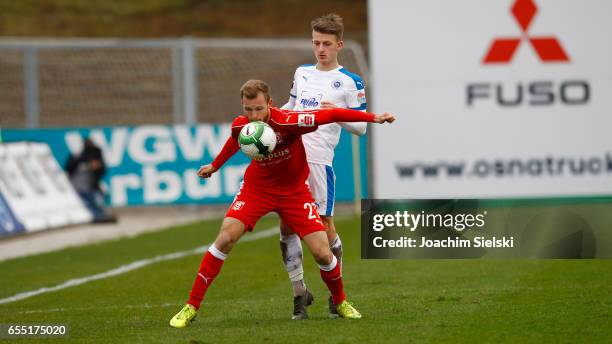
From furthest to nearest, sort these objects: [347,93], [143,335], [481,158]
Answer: [481,158], [347,93], [143,335]

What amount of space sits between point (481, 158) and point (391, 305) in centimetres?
1082

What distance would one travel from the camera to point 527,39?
68.1 feet

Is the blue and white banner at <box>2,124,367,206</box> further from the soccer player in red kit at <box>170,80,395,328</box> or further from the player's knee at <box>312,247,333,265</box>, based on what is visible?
the player's knee at <box>312,247,333,265</box>

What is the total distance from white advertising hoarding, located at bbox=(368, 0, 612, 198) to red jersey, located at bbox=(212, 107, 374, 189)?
11451 mm

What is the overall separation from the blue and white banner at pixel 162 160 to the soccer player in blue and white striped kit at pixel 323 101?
12269 millimetres

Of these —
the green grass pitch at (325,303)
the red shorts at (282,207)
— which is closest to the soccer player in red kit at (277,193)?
the red shorts at (282,207)

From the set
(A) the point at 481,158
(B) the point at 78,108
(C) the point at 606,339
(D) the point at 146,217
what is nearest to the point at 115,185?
(D) the point at 146,217

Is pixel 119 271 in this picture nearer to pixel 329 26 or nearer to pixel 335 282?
pixel 335 282

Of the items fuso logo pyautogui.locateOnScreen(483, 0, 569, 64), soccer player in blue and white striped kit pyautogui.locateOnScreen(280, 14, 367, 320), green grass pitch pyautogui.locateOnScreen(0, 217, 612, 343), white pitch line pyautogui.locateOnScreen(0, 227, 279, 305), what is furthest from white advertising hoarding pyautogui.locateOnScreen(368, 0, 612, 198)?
soccer player in blue and white striped kit pyautogui.locateOnScreen(280, 14, 367, 320)

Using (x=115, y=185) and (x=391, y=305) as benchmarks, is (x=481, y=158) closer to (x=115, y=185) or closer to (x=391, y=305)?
(x=115, y=185)

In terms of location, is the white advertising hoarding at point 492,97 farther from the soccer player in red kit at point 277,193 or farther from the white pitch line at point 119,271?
the soccer player in red kit at point 277,193

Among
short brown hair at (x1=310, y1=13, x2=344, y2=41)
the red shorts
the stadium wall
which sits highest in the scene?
short brown hair at (x1=310, y1=13, x2=344, y2=41)

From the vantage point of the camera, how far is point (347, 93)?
9734 mm

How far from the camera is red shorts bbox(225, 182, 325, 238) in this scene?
29.9 feet
